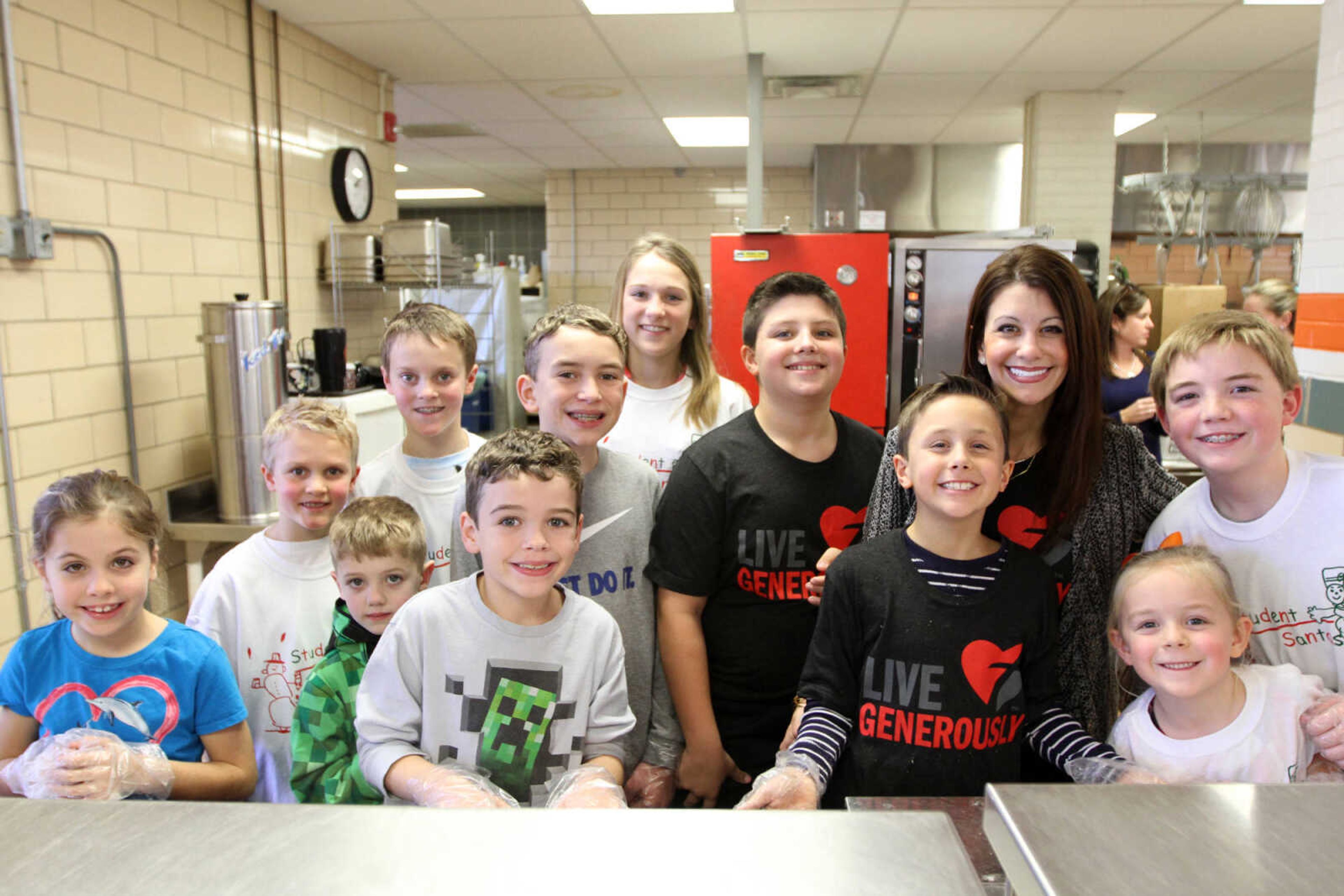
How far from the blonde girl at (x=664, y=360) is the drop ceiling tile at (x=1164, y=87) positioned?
357cm

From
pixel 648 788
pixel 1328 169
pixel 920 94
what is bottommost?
pixel 648 788

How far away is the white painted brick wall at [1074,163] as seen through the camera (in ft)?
15.2

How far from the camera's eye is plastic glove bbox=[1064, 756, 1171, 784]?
→ 97 centimetres

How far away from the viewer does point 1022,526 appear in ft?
4.15

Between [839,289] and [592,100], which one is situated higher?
[592,100]

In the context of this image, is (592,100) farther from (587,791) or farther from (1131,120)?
(587,791)

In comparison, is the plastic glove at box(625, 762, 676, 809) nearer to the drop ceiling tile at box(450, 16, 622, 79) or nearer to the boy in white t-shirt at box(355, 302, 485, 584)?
the boy in white t-shirt at box(355, 302, 485, 584)

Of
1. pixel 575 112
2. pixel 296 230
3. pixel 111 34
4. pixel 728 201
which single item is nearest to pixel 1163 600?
pixel 111 34

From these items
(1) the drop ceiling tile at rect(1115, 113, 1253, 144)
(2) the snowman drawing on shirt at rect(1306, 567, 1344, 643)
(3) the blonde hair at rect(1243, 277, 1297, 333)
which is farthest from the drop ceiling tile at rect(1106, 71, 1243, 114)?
(2) the snowman drawing on shirt at rect(1306, 567, 1344, 643)

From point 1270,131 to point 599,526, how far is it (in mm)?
6378

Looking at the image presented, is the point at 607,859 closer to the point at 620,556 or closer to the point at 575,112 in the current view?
the point at 620,556

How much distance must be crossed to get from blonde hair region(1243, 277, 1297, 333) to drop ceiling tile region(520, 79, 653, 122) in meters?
3.06

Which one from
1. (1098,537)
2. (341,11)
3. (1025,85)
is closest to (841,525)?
(1098,537)

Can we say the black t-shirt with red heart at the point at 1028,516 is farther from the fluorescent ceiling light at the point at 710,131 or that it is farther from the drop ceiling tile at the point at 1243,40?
the fluorescent ceiling light at the point at 710,131
